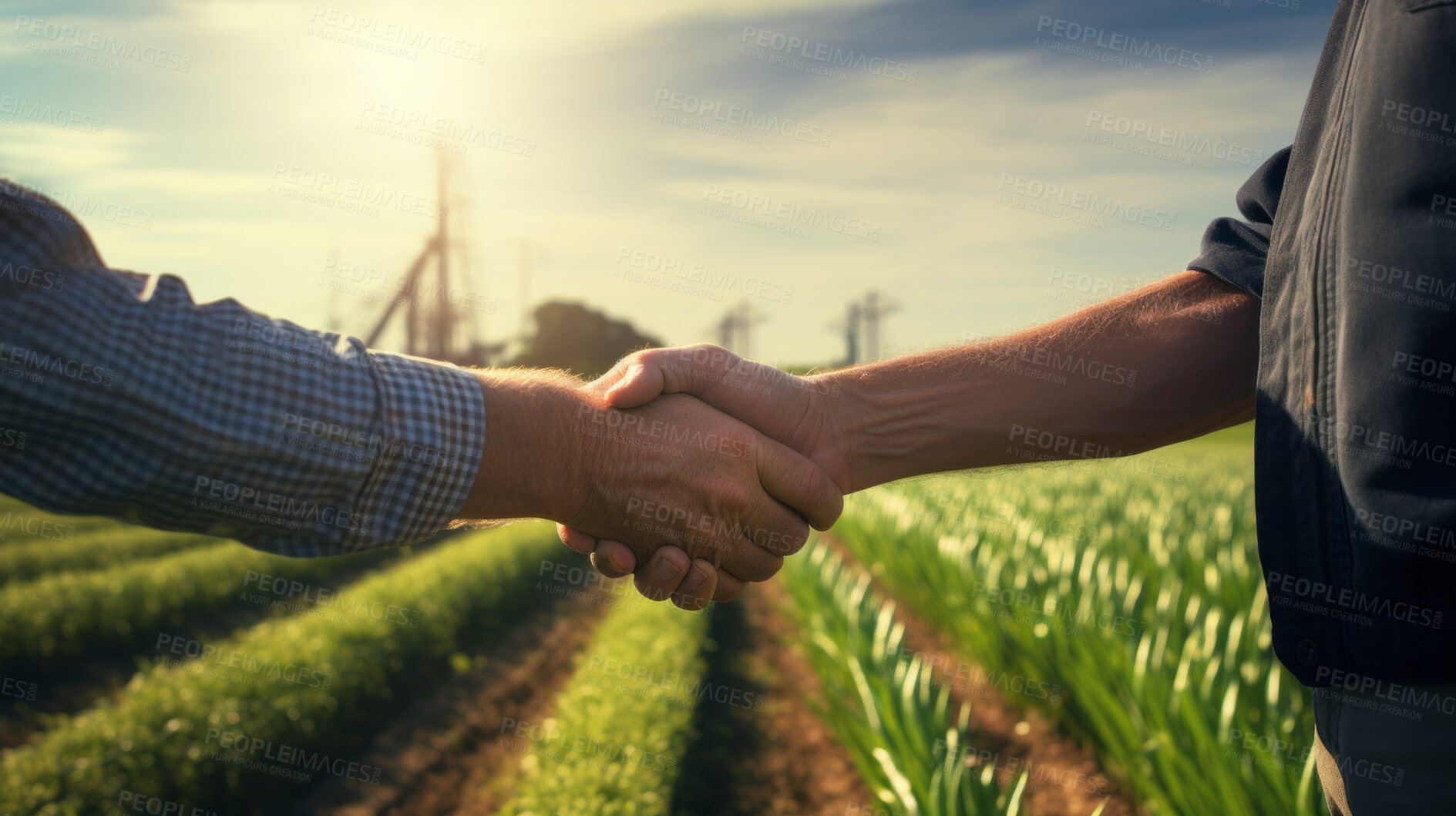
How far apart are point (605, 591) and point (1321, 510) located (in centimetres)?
1051

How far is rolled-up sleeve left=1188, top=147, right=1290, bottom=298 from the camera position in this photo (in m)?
1.66

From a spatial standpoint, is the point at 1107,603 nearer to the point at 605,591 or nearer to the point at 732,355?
the point at 732,355

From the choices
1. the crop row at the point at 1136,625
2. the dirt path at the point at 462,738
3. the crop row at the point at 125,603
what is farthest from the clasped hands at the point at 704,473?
the crop row at the point at 125,603

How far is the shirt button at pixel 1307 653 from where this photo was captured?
1.26 metres

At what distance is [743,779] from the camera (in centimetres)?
471

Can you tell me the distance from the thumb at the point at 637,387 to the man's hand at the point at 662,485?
3cm

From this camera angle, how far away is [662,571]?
2475 millimetres

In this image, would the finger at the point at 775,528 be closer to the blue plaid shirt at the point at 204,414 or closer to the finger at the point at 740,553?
the finger at the point at 740,553

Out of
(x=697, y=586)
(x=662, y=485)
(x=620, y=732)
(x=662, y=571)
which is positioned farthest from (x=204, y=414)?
(x=620, y=732)

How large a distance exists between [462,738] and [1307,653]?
5632 mm

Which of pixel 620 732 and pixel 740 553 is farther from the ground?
pixel 740 553

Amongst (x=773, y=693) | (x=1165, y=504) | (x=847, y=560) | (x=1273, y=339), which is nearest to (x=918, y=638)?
(x=773, y=693)

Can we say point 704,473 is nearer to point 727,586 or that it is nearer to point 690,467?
point 690,467

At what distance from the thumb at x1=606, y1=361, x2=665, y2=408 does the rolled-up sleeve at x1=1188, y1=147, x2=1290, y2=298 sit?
1458mm
